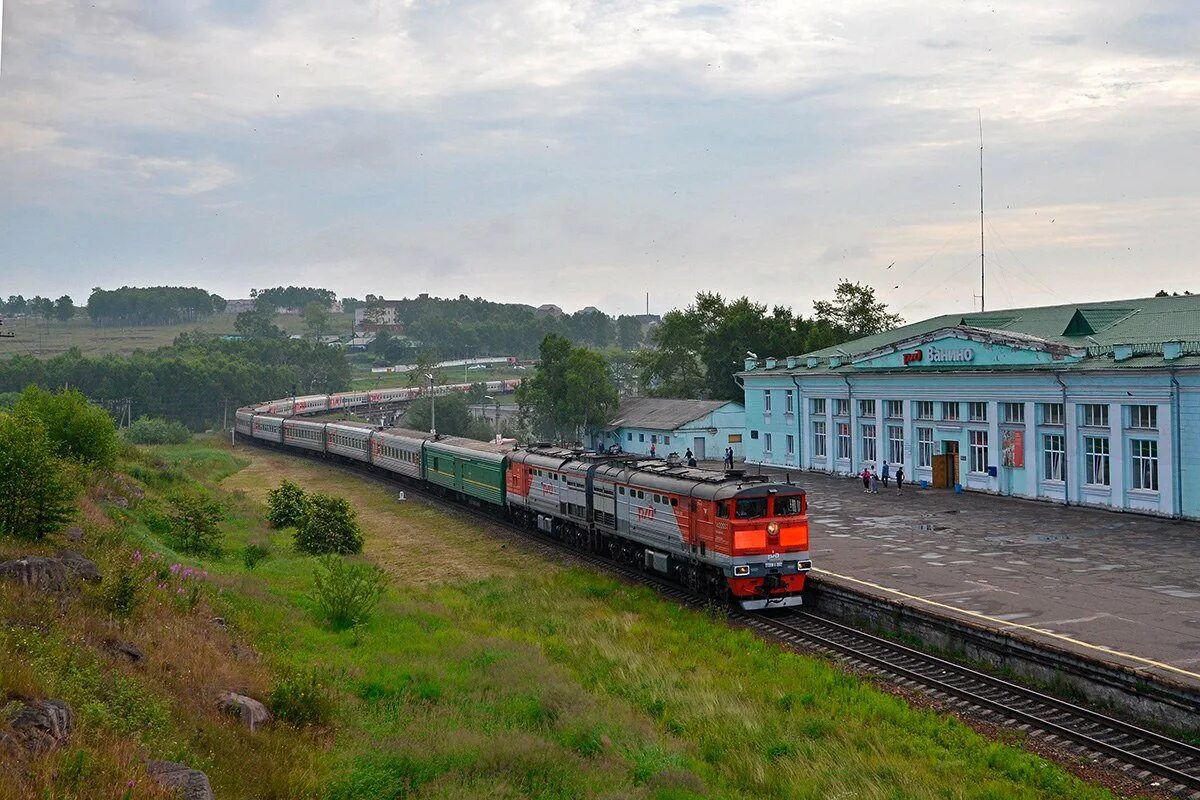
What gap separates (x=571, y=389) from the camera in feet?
250

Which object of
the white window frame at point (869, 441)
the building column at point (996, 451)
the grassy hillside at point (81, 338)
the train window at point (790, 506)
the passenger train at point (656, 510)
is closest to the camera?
the passenger train at point (656, 510)

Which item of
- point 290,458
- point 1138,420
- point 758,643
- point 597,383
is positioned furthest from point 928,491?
point 290,458

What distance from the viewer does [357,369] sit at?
18038 centimetres

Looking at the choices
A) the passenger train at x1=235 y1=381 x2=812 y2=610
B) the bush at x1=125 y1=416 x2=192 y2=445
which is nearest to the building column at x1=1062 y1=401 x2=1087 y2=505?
the passenger train at x1=235 y1=381 x2=812 y2=610

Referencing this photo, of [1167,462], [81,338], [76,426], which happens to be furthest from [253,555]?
[81,338]

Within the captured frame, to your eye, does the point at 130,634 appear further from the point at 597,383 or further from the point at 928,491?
the point at 597,383

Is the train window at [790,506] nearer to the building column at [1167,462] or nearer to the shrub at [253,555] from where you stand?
the shrub at [253,555]

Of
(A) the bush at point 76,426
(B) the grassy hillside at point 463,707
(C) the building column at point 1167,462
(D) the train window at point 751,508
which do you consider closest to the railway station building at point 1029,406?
(C) the building column at point 1167,462

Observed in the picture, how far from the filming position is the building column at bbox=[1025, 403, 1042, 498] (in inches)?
1687

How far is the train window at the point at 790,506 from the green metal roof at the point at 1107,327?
66.7 ft

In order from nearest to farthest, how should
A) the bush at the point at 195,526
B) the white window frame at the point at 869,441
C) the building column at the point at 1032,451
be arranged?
the bush at the point at 195,526 < the building column at the point at 1032,451 < the white window frame at the point at 869,441

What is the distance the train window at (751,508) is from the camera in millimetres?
24044

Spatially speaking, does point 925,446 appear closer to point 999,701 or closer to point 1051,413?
point 1051,413

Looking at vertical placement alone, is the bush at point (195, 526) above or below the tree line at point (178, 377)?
below
